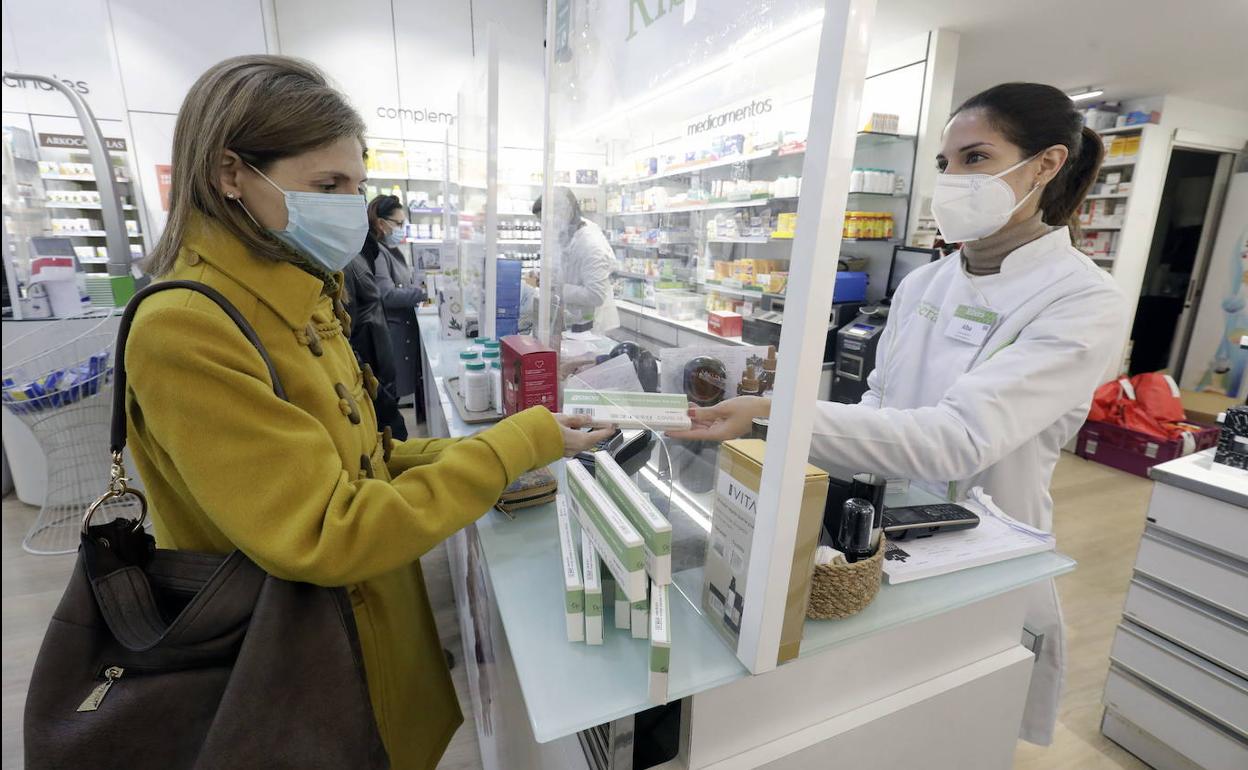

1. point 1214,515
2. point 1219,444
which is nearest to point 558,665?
point 1214,515

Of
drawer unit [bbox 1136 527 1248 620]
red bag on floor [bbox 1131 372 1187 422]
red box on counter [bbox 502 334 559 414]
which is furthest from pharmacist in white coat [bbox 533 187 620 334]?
red bag on floor [bbox 1131 372 1187 422]

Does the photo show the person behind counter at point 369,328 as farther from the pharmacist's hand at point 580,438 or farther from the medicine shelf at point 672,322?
the pharmacist's hand at point 580,438

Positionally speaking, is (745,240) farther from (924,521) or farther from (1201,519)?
(1201,519)

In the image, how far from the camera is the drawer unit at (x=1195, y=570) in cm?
190

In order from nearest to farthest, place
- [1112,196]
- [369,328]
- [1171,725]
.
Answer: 1. [1171,725]
2. [369,328]
3. [1112,196]

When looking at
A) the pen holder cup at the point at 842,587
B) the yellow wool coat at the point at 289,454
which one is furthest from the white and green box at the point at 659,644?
the yellow wool coat at the point at 289,454

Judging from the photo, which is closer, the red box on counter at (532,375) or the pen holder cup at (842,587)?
the pen holder cup at (842,587)

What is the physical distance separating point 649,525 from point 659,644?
0.50 feet

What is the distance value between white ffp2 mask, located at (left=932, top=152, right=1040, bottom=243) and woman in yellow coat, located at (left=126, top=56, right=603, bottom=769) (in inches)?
44.0

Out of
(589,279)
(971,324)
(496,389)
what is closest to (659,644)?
(589,279)

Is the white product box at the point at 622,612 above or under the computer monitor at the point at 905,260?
under

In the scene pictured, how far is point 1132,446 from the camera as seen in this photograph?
4.72 m

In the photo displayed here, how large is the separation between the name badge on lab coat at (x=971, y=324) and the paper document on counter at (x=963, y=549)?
0.47m

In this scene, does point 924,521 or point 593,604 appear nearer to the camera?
point 593,604
